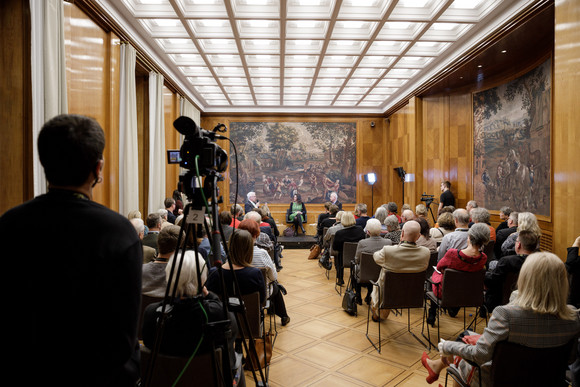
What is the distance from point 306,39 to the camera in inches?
303

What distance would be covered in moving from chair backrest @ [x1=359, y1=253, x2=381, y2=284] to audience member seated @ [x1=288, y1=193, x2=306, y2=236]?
8.30 m

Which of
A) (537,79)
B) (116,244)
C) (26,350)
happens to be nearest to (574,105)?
(537,79)

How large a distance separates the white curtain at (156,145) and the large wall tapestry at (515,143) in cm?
856

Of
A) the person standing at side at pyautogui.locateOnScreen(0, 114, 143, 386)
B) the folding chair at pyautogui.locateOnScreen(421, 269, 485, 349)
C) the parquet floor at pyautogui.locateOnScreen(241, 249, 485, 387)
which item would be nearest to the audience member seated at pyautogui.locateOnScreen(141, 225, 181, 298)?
the parquet floor at pyautogui.locateOnScreen(241, 249, 485, 387)

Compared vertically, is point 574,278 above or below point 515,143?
below

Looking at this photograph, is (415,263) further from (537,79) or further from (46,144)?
(537,79)

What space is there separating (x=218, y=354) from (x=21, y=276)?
1040mm

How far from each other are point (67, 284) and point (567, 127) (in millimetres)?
5854

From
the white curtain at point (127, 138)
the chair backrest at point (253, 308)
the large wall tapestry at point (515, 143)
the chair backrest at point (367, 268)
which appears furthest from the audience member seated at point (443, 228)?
the white curtain at point (127, 138)

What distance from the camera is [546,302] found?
210 cm

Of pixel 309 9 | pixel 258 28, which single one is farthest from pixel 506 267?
pixel 258 28

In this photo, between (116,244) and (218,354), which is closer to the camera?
(116,244)

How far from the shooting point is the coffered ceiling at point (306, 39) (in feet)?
21.4

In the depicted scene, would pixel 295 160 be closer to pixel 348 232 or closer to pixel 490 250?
pixel 348 232
